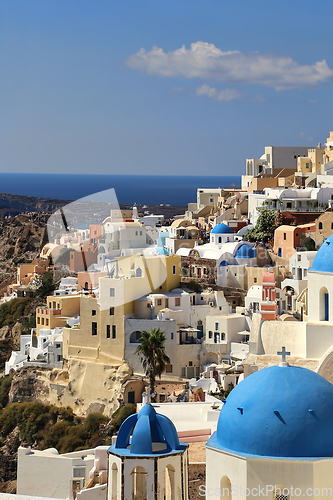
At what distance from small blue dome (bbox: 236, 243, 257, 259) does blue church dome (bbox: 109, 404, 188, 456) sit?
80.7 feet

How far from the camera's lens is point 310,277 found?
59.0ft

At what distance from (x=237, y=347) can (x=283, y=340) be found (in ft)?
39.5

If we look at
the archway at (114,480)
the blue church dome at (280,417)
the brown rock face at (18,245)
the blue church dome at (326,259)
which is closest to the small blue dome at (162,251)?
the brown rock face at (18,245)

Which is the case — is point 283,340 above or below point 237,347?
above

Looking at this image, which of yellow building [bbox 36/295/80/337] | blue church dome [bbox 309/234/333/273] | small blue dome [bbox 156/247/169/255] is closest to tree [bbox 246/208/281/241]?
small blue dome [bbox 156/247/169/255]

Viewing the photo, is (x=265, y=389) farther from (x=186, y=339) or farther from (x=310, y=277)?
(x=186, y=339)

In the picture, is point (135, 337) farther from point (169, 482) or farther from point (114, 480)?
point (114, 480)

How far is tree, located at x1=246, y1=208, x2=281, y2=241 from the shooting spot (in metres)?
40.5

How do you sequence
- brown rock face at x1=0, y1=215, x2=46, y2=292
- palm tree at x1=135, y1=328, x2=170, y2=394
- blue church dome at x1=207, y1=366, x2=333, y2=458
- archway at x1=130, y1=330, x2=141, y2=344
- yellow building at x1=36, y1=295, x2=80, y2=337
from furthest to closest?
brown rock face at x1=0, y1=215, x2=46, y2=292 < yellow building at x1=36, y1=295, x2=80, y2=337 < archway at x1=130, y1=330, x2=141, y2=344 < palm tree at x1=135, y1=328, x2=170, y2=394 < blue church dome at x1=207, y1=366, x2=333, y2=458

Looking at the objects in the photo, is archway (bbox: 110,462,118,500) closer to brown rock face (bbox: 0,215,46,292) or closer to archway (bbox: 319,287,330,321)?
archway (bbox: 319,287,330,321)

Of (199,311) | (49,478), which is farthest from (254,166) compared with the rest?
(49,478)

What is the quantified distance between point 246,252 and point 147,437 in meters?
25.2

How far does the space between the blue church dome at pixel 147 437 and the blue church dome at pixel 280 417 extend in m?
2.42

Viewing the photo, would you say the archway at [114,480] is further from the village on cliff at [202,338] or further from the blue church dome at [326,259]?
the blue church dome at [326,259]
